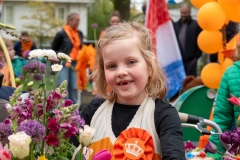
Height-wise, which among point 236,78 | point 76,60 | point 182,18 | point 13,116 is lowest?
point 76,60

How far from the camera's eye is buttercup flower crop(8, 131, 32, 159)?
1.70 metres


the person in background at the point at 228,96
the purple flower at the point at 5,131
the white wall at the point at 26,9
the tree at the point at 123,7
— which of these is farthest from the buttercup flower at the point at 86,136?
the white wall at the point at 26,9

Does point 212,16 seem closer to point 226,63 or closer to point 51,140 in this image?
point 226,63

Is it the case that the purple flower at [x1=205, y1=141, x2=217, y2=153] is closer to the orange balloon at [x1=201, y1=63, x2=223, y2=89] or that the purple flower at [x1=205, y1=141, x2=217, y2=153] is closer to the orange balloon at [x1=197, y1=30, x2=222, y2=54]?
the orange balloon at [x1=201, y1=63, x2=223, y2=89]

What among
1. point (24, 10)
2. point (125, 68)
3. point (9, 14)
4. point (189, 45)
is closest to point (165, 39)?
point (189, 45)

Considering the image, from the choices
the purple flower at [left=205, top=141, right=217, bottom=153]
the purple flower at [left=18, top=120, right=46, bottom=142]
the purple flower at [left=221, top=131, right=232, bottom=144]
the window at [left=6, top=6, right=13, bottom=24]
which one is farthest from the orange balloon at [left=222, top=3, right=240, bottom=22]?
the window at [left=6, top=6, right=13, bottom=24]

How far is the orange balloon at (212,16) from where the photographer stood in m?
5.16

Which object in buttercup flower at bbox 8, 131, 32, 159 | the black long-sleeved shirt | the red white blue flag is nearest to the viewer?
buttercup flower at bbox 8, 131, 32, 159

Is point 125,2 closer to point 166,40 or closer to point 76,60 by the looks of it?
point 76,60

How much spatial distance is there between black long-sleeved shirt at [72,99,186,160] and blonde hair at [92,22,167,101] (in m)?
0.08

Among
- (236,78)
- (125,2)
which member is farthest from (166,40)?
(125,2)

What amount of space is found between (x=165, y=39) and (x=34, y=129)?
5.24m

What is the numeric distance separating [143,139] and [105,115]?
10.9 inches

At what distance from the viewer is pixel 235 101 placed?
2871 millimetres
